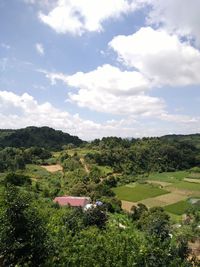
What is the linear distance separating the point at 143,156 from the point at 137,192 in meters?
41.8

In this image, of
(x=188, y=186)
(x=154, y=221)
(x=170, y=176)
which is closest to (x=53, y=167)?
(x=170, y=176)

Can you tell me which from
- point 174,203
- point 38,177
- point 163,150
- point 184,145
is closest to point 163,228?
point 174,203

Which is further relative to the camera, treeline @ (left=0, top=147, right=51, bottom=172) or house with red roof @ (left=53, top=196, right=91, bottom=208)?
treeline @ (left=0, top=147, right=51, bottom=172)

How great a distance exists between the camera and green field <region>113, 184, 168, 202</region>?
317 ft

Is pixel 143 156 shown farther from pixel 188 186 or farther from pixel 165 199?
pixel 165 199

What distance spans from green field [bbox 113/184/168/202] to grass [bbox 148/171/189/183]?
13.7 metres

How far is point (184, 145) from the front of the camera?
558 ft

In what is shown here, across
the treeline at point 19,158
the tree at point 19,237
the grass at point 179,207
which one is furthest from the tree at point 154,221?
the treeline at point 19,158

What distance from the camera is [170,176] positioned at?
130 meters

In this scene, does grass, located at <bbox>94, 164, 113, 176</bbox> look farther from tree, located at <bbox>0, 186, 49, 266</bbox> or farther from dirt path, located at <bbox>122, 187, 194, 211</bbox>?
tree, located at <bbox>0, 186, 49, 266</bbox>

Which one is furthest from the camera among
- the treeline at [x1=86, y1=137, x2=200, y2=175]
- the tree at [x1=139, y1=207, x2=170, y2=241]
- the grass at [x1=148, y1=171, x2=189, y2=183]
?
the treeline at [x1=86, y1=137, x2=200, y2=175]

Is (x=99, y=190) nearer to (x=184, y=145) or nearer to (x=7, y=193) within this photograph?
(x=7, y=193)

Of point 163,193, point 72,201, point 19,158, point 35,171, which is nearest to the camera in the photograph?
point 72,201

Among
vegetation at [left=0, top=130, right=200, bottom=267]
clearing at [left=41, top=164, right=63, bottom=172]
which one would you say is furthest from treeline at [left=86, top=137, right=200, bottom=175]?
clearing at [left=41, top=164, right=63, bottom=172]
